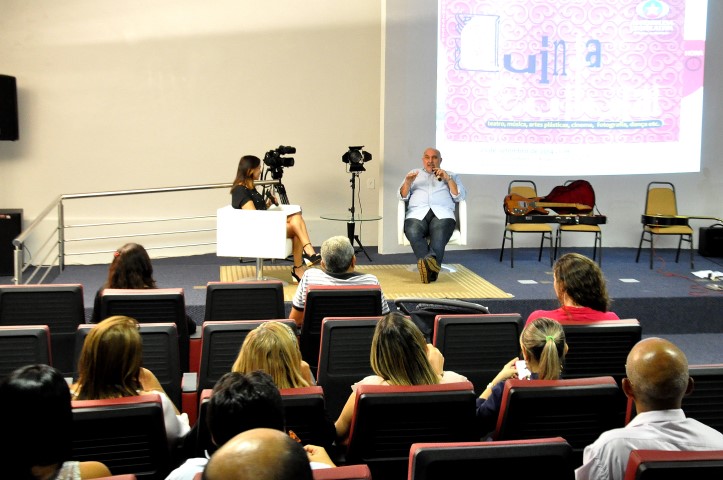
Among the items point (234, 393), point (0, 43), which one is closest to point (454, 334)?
point (234, 393)

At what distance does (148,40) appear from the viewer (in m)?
8.03

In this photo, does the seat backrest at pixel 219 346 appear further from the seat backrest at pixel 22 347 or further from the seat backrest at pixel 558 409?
the seat backrest at pixel 558 409

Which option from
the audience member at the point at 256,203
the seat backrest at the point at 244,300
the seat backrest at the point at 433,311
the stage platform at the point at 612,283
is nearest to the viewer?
the seat backrest at the point at 244,300

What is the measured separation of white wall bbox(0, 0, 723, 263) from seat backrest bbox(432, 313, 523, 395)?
454cm

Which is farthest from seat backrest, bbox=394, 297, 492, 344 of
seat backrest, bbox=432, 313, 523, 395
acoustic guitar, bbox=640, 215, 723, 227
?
acoustic guitar, bbox=640, 215, 723, 227

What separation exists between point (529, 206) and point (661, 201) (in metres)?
1.60

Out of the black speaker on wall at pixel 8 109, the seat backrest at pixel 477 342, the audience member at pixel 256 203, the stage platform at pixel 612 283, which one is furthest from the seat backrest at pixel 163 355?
the black speaker on wall at pixel 8 109

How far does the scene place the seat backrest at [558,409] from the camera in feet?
8.30

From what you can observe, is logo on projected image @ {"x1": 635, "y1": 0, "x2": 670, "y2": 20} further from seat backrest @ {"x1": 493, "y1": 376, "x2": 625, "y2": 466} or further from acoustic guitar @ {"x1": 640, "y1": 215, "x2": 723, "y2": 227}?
seat backrest @ {"x1": 493, "y1": 376, "x2": 625, "y2": 466}

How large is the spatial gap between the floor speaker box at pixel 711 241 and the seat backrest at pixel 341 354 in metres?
5.88

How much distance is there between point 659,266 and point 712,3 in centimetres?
284

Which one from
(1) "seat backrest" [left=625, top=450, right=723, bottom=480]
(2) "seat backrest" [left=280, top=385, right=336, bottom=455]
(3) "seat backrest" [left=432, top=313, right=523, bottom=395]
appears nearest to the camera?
(1) "seat backrest" [left=625, top=450, right=723, bottom=480]

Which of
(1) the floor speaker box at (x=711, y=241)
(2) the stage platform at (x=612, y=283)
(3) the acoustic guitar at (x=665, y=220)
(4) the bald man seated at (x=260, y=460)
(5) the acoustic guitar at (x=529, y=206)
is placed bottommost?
(2) the stage platform at (x=612, y=283)

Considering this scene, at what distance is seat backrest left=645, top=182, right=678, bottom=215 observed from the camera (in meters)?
8.20
